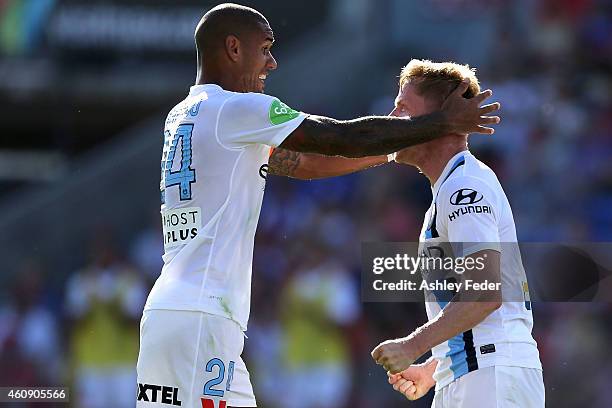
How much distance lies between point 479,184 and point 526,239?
7344 mm

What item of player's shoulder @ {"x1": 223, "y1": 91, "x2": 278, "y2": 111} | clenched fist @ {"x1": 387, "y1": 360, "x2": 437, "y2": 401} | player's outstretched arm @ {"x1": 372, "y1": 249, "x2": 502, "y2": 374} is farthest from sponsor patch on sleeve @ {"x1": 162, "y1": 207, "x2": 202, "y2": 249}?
clenched fist @ {"x1": 387, "y1": 360, "x2": 437, "y2": 401}

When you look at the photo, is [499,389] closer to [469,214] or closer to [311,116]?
[469,214]

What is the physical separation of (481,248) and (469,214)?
168mm

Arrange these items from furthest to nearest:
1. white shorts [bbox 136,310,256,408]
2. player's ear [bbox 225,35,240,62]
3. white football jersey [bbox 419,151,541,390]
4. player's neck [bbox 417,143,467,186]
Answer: player's neck [bbox 417,143,467,186] < player's ear [bbox 225,35,240,62] < white football jersey [bbox 419,151,541,390] < white shorts [bbox 136,310,256,408]

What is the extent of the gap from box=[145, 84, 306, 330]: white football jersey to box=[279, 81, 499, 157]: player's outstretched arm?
9cm

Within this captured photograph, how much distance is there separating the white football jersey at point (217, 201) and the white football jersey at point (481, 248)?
80cm

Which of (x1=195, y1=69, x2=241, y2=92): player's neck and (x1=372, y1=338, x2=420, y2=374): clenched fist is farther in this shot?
(x1=195, y1=69, x2=241, y2=92): player's neck

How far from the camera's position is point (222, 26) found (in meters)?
5.49

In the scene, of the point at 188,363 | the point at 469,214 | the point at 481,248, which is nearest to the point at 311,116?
the point at 469,214

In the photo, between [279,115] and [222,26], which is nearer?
[279,115]

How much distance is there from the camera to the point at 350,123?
526 cm

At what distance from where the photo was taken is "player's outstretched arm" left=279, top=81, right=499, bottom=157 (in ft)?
17.1

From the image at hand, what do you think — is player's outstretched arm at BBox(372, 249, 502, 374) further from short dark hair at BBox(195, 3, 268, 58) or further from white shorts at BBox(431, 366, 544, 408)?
short dark hair at BBox(195, 3, 268, 58)

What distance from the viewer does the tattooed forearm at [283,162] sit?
6234 millimetres
